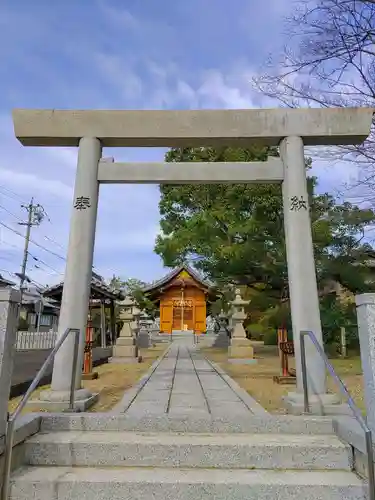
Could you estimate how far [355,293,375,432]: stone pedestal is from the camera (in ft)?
9.50

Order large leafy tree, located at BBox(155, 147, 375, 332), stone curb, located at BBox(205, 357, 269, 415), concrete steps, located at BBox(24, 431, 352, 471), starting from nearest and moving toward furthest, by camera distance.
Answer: concrete steps, located at BBox(24, 431, 352, 471)
stone curb, located at BBox(205, 357, 269, 415)
large leafy tree, located at BBox(155, 147, 375, 332)

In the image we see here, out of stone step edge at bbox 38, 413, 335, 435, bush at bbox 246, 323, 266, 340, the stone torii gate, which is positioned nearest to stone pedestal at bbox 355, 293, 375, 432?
stone step edge at bbox 38, 413, 335, 435

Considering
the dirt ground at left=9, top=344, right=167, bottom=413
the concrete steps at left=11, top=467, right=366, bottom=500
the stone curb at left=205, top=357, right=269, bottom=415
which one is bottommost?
the concrete steps at left=11, top=467, right=366, bottom=500

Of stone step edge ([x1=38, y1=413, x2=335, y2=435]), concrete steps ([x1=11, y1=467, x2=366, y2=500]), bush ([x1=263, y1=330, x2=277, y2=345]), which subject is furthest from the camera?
bush ([x1=263, y1=330, x2=277, y2=345])

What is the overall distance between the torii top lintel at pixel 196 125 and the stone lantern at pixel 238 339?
25.2ft

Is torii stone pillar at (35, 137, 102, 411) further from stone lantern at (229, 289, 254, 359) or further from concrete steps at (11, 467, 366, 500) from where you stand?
stone lantern at (229, 289, 254, 359)

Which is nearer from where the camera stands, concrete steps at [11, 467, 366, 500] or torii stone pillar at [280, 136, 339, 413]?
concrete steps at [11, 467, 366, 500]

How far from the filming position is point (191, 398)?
5.22 meters

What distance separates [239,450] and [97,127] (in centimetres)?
450

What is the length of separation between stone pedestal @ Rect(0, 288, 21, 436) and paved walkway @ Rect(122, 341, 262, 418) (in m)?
1.25

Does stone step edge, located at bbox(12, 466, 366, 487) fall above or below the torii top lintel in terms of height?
below

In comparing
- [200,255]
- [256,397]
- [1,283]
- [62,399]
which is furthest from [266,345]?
[1,283]

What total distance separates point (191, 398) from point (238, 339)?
673 centimetres

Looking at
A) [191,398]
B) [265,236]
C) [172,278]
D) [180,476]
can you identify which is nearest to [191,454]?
[180,476]
